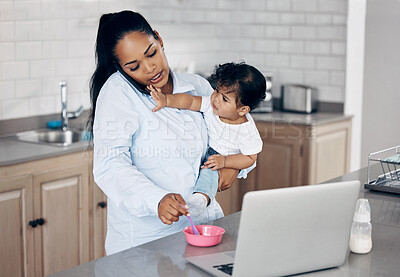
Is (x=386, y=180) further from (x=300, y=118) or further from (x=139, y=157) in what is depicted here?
(x=300, y=118)

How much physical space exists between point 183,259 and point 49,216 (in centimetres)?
A: 182

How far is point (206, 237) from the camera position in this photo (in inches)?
74.5

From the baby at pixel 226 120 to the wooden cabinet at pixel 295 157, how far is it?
6.86 feet

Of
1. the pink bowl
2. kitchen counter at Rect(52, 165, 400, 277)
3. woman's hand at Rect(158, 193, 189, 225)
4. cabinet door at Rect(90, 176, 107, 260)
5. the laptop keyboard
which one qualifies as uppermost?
woman's hand at Rect(158, 193, 189, 225)

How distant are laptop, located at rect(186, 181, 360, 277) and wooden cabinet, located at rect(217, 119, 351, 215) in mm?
2808

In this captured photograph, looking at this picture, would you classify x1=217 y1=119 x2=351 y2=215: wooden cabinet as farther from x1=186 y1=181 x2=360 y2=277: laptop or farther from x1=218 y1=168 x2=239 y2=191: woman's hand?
x1=186 y1=181 x2=360 y2=277: laptop

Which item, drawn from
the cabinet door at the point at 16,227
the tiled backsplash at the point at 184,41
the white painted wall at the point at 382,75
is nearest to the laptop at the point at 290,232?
the cabinet door at the point at 16,227

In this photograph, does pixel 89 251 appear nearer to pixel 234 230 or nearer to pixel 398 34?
pixel 234 230

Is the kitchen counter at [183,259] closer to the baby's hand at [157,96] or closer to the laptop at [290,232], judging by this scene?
the laptop at [290,232]

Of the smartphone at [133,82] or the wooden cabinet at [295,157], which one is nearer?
the smartphone at [133,82]

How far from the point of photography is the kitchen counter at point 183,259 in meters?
1.69

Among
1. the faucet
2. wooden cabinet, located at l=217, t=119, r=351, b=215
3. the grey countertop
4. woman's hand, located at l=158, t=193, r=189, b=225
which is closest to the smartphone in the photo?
woman's hand, located at l=158, t=193, r=189, b=225

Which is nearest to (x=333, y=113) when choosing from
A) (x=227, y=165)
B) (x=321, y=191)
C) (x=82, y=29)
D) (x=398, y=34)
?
(x=398, y=34)

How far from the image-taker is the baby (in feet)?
7.55
